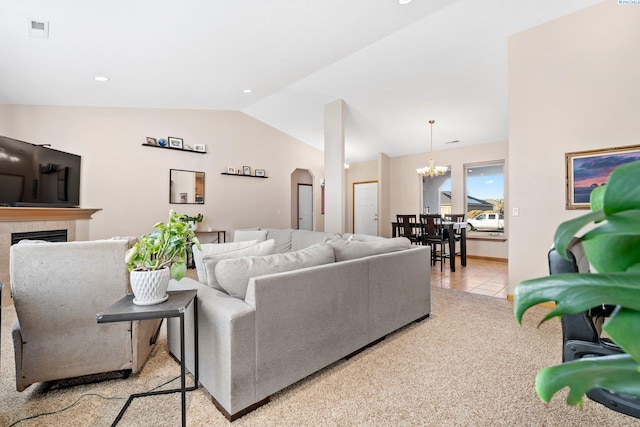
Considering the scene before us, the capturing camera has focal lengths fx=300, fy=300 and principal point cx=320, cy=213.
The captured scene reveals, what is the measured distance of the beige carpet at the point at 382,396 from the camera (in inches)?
60.1

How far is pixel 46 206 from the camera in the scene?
3.99 meters

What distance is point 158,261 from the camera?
156cm

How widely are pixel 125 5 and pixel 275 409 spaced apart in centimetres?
341

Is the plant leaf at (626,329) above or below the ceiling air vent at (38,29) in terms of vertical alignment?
below

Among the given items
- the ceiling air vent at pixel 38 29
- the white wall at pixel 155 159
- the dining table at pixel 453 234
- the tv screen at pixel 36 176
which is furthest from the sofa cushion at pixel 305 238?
the ceiling air vent at pixel 38 29

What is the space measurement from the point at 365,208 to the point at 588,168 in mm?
5607

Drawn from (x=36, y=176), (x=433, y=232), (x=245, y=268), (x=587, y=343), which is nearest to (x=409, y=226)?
(x=433, y=232)

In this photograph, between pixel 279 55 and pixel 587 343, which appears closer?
pixel 587 343

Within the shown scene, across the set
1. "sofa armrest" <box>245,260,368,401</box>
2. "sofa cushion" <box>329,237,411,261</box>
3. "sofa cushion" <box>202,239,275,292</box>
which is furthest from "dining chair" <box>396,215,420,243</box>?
"sofa cushion" <box>202,239,275,292</box>

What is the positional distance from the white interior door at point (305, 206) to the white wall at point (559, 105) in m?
Result: 5.57

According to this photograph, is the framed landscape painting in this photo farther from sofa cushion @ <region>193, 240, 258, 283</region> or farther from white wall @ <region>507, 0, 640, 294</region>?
sofa cushion @ <region>193, 240, 258, 283</region>

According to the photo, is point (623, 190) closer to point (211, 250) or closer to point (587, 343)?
point (587, 343)

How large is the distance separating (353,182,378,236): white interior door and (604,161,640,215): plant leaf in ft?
25.6

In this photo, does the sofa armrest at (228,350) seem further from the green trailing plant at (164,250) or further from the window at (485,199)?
the window at (485,199)
